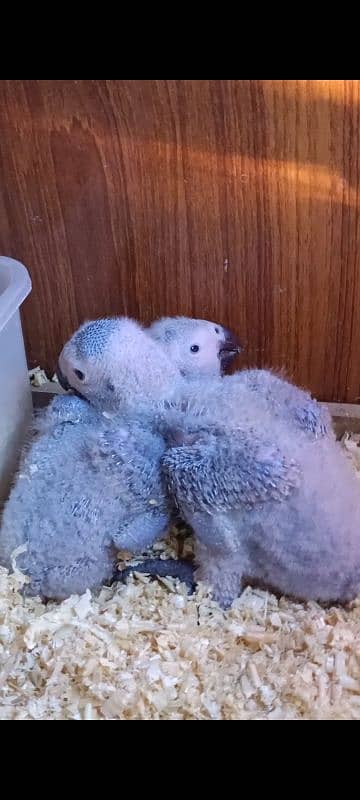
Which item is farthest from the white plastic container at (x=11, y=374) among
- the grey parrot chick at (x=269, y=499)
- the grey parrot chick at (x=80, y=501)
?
the grey parrot chick at (x=269, y=499)

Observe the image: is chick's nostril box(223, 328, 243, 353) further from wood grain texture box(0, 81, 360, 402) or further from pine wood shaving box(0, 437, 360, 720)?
pine wood shaving box(0, 437, 360, 720)

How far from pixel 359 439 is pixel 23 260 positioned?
1.85ft

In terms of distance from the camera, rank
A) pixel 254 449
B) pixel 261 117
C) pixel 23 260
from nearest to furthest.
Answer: pixel 254 449
pixel 261 117
pixel 23 260

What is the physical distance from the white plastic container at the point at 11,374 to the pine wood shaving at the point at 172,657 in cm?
18

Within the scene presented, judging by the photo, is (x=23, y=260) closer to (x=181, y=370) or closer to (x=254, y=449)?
(x=181, y=370)

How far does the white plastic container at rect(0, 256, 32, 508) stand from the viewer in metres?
1.12

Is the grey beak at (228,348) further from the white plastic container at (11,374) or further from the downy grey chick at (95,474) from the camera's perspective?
the white plastic container at (11,374)

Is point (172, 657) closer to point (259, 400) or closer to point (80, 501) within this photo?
point (80, 501)

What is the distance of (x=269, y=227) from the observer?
45.7 inches

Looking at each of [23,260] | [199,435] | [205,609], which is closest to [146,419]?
[199,435]

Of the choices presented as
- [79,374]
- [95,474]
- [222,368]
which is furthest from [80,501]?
[222,368]

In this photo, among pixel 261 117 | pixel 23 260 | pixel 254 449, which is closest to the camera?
pixel 254 449

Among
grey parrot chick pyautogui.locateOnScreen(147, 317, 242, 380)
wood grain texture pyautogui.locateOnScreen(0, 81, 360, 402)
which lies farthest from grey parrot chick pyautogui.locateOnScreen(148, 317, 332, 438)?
wood grain texture pyautogui.locateOnScreen(0, 81, 360, 402)

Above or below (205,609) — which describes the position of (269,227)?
above
